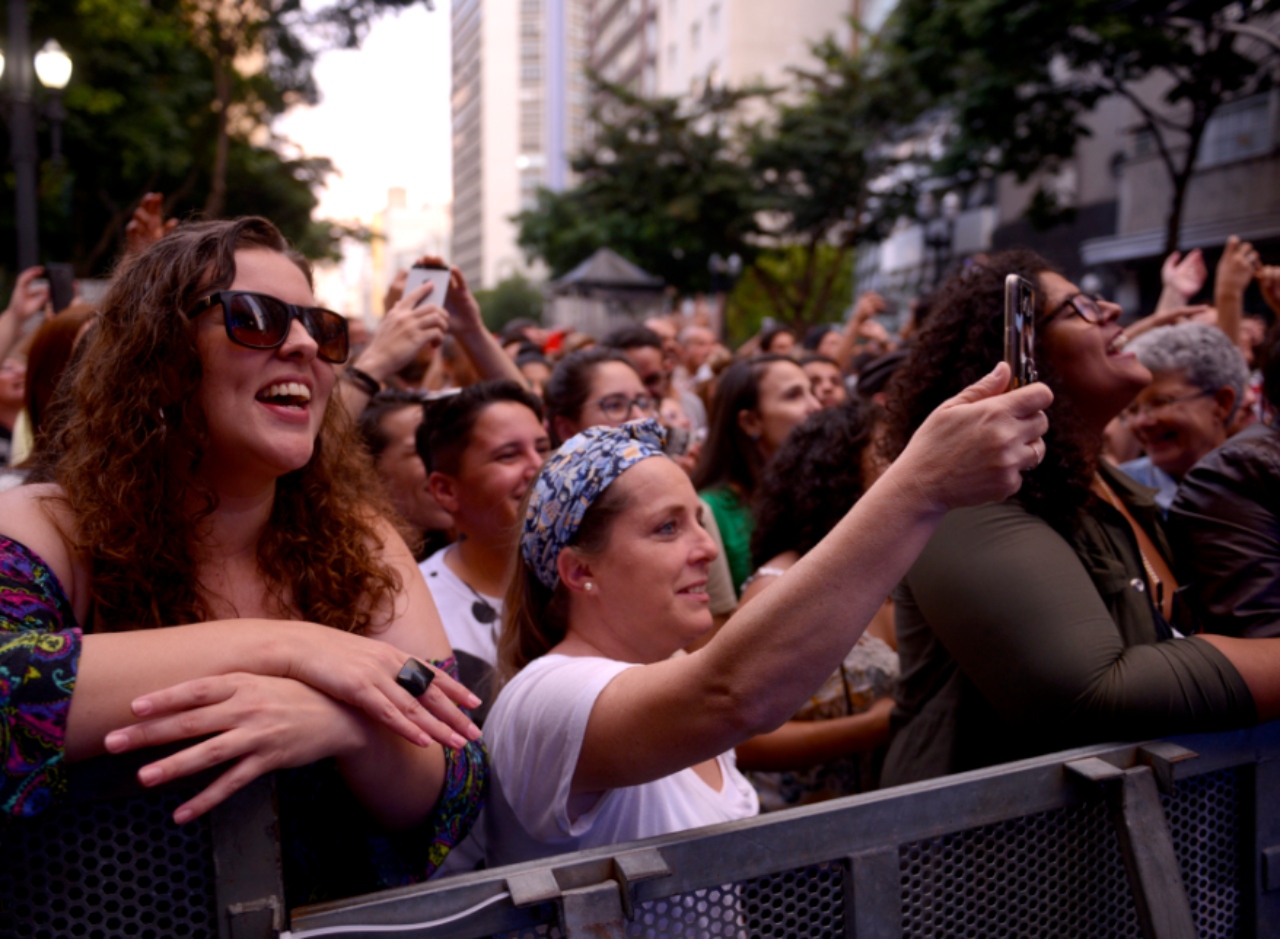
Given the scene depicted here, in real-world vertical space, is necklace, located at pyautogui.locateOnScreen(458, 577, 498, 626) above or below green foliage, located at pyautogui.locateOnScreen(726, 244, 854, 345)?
below

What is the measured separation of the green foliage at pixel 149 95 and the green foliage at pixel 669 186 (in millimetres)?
7982

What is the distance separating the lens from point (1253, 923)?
1.82 metres

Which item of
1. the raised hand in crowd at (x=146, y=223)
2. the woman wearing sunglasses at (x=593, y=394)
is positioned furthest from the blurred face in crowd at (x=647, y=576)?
the raised hand in crowd at (x=146, y=223)

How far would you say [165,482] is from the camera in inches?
64.2

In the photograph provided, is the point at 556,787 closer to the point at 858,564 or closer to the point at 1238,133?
the point at 858,564

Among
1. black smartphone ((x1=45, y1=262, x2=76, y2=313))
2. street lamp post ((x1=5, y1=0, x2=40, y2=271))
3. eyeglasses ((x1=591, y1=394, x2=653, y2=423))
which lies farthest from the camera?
street lamp post ((x1=5, y1=0, x2=40, y2=271))

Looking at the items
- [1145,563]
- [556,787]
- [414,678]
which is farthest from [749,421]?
[414,678]

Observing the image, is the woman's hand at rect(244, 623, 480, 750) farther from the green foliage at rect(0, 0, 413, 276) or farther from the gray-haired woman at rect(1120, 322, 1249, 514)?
the green foliage at rect(0, 0, 413, 276)

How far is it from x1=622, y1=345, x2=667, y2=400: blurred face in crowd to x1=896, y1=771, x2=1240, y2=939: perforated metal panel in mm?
4612

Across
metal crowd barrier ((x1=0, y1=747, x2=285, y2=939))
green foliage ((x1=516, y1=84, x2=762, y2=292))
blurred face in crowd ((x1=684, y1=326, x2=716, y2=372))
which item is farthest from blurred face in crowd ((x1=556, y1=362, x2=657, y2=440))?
green foliage ((x1=516, y1=84, x2=762, y2=292))

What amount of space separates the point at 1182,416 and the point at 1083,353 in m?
1.66

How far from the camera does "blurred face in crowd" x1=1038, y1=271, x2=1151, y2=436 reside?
229cm

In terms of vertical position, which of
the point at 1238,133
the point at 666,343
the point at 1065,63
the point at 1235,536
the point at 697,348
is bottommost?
the point at 1235,536

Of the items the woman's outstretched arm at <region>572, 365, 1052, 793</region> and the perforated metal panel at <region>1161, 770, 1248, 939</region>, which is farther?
the perforated metal panel at <region>1161, 770, 1248, 939</region>
